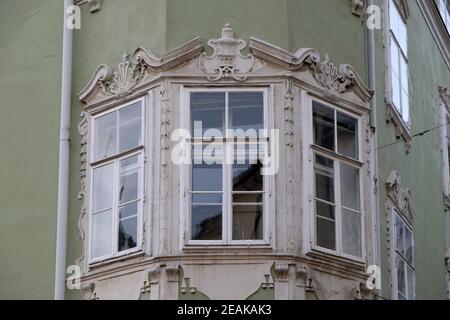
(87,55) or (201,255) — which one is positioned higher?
(87,55)

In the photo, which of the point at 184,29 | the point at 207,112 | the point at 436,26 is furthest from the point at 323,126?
the point at 436,26

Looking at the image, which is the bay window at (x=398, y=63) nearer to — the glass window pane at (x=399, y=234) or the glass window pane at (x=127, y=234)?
the glass window pane at (x=399, y=234)

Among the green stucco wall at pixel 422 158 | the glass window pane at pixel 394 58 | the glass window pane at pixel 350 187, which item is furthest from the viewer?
the glass window pane at pixel 394 58

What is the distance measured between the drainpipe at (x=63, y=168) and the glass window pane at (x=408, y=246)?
16.8 feet

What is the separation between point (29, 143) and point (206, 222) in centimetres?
316

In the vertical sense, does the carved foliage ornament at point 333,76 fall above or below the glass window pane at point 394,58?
below

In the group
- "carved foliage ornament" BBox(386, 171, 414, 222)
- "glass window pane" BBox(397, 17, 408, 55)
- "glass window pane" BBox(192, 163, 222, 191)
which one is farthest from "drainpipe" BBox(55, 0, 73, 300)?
"glass window pane" BBox(397, 17, 408, 55)

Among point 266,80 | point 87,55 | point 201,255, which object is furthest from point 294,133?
point 87,55

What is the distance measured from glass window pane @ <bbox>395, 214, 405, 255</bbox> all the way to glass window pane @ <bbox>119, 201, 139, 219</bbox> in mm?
4115

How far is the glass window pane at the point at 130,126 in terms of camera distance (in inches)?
690

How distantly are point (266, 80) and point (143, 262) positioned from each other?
2743mm

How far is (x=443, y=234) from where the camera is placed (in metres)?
23.2

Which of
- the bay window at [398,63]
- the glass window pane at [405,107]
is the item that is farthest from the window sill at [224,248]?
the glass window pane at [405,107]
